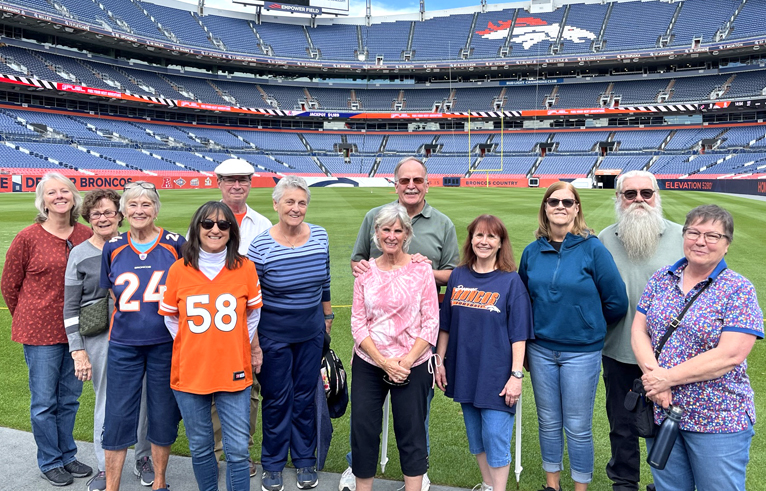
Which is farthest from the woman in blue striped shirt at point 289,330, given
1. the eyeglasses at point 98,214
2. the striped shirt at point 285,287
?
the eyeglasses at point 98,214

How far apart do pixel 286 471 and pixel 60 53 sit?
62.8 meters

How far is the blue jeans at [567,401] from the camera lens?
3.36m

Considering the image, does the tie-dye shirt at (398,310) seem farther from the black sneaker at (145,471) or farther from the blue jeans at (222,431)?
the black sneaker at (145,471)

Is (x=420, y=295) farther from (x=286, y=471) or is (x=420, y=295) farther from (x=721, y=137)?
(x=721, y=137)

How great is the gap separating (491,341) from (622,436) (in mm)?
1268

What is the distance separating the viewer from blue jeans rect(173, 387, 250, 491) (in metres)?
3.25

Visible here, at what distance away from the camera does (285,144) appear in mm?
63406

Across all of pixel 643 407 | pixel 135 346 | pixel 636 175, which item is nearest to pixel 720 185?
pixel 636 175

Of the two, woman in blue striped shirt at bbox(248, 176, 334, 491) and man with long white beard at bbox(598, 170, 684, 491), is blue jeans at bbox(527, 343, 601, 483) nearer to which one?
man with long white beard at bbox(598, 170, 684, 491)

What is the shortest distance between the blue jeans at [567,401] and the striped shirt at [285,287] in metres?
1.74

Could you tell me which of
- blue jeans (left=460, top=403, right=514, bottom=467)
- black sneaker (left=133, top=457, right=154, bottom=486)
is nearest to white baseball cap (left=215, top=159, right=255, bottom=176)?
black sneaker (left=133, top=457, right=154, bottom=486)

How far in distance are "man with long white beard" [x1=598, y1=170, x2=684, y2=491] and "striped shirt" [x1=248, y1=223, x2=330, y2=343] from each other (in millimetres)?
2313

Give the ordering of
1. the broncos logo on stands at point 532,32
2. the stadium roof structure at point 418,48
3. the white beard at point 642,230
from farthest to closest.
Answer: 1. the broncos logo on stands at point 532,32
2. the stadium roof structure at point 418,48
3. the white beard at point 642,230

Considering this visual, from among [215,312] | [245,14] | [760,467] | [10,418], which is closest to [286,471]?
[215,312]
